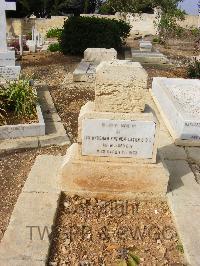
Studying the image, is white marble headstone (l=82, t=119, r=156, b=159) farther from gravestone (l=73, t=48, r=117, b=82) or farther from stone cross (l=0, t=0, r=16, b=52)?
gravestone (l=73, t=48, r=117, b=82)

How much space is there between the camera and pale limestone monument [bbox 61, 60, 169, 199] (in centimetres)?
407

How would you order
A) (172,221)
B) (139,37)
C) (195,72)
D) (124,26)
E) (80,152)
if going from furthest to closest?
(139,37) → (124,26) → (195,72) → (80,152) → (172,221)

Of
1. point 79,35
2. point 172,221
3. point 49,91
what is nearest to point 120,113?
point 172,221

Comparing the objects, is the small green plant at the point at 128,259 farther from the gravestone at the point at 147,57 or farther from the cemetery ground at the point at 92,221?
the gravestone at the point at 147,57

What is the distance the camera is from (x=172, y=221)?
156 inches

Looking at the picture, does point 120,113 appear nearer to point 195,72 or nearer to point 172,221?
point 172,221

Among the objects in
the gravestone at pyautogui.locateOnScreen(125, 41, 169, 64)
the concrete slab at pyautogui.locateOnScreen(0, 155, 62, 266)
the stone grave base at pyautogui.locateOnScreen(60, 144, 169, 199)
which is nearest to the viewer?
the concrete slab at pyautogui.locateOnScreen(0, 155, 62, 266)

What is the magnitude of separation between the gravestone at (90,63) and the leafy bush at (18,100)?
294 cm

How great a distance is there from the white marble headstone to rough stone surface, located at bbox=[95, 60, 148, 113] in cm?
17

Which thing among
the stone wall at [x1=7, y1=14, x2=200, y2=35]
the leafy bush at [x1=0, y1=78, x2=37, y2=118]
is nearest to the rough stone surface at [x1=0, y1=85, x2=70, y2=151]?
the leafy bush at [x1=0, y1=78, x2=37, y2=118]

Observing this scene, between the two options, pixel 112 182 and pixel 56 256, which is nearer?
pixel 56 256

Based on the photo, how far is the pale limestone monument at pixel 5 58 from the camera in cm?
799

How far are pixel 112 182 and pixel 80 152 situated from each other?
1.73 feet

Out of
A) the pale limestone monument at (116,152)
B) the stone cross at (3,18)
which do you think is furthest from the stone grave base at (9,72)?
the pale limestone monument at (116,152)
